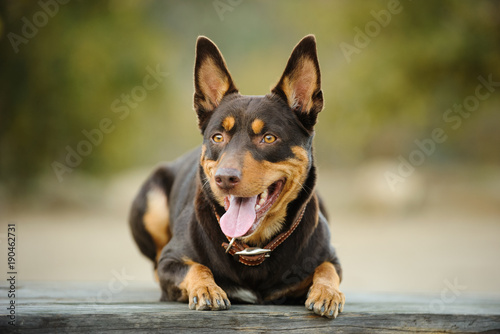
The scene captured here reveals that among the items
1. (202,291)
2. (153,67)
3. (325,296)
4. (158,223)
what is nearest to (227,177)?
(202,291)

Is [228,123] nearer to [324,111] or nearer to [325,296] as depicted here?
[325,296]

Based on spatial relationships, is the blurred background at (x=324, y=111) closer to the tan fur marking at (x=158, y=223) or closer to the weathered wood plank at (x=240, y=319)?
the tan fur marking at (x=158, y=223)

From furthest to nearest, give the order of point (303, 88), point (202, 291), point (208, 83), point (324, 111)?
point (324, 111) → point (208, 83) → point (303, 88) → point (202, 291)

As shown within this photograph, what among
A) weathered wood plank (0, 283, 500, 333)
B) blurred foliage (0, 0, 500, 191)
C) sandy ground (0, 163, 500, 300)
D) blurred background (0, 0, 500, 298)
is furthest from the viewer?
blurred foliage (0, 0, 500, 191)

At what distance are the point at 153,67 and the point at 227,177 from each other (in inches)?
554

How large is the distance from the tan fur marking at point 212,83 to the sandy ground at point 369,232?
2.75m

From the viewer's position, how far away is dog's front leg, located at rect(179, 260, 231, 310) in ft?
10.3

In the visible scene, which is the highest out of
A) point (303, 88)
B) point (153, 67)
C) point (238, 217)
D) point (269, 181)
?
point (153, 67)

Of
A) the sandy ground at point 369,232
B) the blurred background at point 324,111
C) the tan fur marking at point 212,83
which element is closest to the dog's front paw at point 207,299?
the tan fur marking at point 212,83

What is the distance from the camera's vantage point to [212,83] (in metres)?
3.84

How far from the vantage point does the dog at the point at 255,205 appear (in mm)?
3223

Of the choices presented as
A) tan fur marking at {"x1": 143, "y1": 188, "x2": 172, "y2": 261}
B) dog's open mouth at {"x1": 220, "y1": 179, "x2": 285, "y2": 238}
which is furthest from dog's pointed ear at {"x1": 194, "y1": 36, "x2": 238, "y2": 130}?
tan fur marking at {"x1": 143, "y1": 188, "x2": 172, "y2": 261}

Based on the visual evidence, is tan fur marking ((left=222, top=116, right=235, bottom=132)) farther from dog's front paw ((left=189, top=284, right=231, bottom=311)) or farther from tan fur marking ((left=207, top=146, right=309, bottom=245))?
dog's front paw ((left=189, top=284, right=231, bottom=311))

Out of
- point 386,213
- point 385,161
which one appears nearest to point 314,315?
point 386,213
